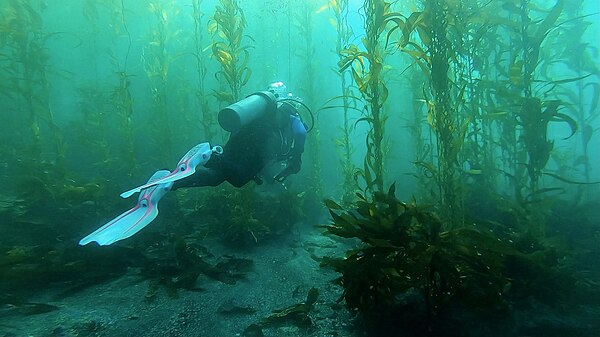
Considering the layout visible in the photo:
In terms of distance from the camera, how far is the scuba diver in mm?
3396

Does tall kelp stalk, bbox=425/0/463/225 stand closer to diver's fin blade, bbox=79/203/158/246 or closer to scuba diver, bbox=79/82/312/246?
scuba diver, bbox=79/82/312/246

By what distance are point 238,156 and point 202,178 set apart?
0.55m

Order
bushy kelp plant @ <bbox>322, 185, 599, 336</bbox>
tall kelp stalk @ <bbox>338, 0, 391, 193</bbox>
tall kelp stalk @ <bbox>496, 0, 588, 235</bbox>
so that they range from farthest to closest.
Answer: tall kelp stalk @ <bbox>496, 0, 588, 235</bbox>
tall kelp stalk @ <bbox>338, 0, 391, 193</bbox>
bushy kelp plant @ <bbox>322, 185, 599, 336</bbox>

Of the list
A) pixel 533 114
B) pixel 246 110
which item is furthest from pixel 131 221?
pixel 533 114

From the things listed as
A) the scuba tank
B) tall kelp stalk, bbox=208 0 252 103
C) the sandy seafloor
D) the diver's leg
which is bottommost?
the sandy seafloor

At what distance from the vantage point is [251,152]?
4250 mm

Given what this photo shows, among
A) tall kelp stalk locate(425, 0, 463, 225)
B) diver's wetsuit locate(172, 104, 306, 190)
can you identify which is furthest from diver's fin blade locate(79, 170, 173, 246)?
tall kelp stalk locate(425, 0, 463, 225)

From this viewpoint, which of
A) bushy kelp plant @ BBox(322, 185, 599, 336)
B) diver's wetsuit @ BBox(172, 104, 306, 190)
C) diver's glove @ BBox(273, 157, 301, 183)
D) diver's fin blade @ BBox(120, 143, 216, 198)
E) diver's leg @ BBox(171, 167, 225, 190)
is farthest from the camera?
diver's glove @ BBox(273, 157, 301, 183)

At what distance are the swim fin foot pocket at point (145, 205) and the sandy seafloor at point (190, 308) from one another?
3.32 ft

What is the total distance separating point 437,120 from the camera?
4.09 meters

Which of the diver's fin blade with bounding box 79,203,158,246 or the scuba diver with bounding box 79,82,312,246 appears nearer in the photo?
the diver's fin blade with bounding box 79,203,158,246

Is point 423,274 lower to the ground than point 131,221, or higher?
lower

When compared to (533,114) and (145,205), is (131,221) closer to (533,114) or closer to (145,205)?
(145,205)

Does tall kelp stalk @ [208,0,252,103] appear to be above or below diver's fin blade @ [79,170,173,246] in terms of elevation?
above
